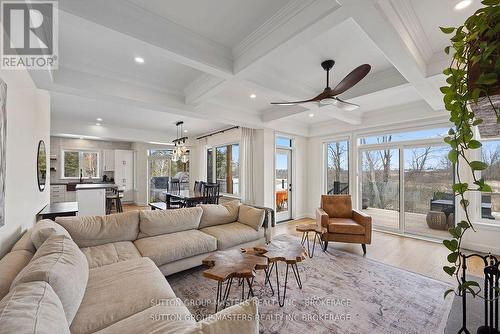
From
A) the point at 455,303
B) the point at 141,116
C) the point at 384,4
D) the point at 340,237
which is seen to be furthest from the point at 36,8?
Answer: the point at 340,237

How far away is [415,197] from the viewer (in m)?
4.45

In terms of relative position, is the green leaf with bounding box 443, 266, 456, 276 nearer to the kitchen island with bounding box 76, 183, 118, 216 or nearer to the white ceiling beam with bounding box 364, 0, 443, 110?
the white ceiling beam with bounding box 364, 0, 443, 110

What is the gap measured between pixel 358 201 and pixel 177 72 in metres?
4.70

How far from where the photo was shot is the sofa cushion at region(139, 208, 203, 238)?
9.23 ft

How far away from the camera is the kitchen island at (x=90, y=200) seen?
15.9ft

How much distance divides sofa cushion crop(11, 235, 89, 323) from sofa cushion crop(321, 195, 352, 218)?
147 inches

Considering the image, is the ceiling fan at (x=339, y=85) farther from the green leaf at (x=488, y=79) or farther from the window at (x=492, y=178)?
the window at (x=492, y=178)

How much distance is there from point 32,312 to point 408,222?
5.59 m

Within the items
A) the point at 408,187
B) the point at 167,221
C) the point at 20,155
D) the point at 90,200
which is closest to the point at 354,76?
the point at 167,221

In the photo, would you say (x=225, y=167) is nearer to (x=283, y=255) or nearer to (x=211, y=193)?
(x=211, y=193)

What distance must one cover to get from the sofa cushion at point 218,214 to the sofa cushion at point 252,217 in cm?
14

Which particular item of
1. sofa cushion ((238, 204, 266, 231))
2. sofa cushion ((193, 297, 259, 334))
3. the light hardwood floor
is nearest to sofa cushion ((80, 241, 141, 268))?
sofa cushion ((238, 204, 266, 231))

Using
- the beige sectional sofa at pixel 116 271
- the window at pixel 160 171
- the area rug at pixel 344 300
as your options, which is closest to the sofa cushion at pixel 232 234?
the beige sectional sofa at pixel 116 271

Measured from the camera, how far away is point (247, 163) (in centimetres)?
558
